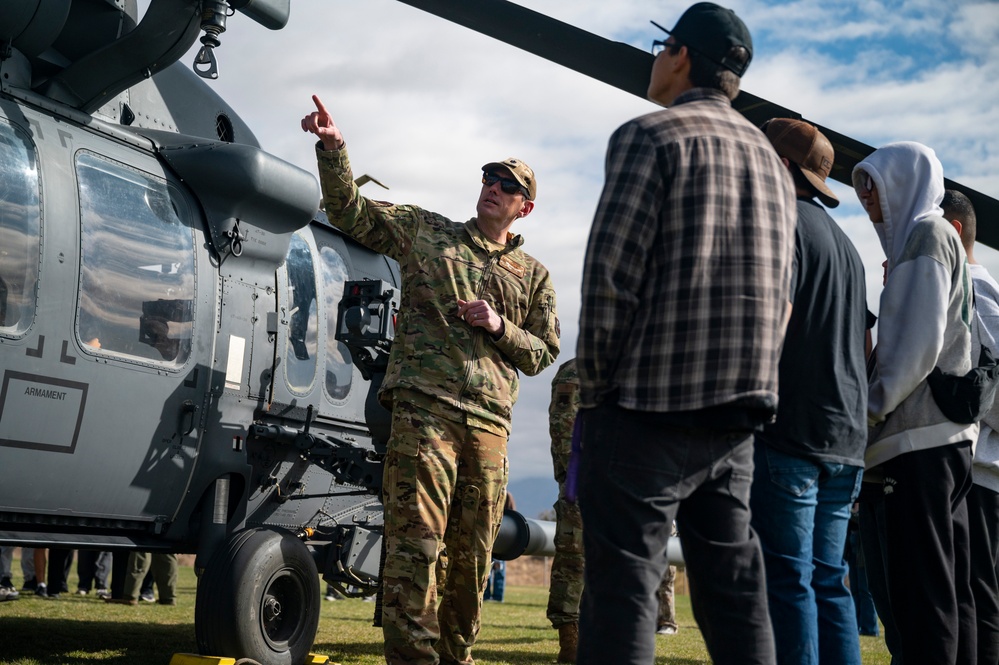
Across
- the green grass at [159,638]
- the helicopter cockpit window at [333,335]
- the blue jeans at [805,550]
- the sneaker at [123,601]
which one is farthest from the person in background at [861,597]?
the blue jeans at [805,550]

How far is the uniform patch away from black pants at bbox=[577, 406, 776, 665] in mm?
2114

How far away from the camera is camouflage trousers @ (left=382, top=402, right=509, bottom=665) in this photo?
4.01 metres

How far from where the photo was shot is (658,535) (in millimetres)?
2449

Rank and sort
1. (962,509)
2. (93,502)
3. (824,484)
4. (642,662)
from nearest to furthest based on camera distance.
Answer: (642,662) → (824,484) → (962,509) → (93,502)

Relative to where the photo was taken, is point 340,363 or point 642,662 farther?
point 340,363

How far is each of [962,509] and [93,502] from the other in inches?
147

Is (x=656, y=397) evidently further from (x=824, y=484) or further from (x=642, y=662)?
(x=824, y=484)

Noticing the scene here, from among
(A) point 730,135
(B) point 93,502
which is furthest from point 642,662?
(B) point 93,502

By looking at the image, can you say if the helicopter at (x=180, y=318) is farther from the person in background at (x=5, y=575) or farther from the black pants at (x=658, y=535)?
the person in background at (x=5, y=575)

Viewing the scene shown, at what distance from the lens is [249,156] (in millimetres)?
5445

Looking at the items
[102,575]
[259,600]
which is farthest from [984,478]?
[102,575]

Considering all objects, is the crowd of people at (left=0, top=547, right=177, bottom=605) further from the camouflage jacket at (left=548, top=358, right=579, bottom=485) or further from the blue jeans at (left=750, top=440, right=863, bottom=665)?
the blue jeans at (left=750, top=440, right=863, bottom=665)

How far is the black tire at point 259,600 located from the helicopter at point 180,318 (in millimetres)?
11

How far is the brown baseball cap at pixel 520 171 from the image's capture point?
467 cm
